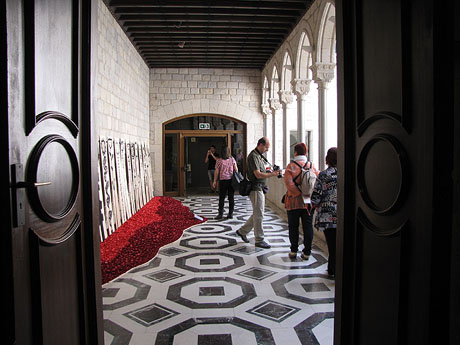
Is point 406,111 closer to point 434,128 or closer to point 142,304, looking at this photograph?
point 434,128

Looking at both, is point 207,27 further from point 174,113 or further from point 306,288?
point 306,288

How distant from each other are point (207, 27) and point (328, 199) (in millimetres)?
4802

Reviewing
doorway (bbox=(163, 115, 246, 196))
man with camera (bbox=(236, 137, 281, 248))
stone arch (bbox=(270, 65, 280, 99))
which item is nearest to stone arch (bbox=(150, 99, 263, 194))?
doorway (bbox=(163, 115, 246, 196))

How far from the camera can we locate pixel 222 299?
280cm

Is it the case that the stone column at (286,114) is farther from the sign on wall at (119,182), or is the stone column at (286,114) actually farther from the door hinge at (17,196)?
the door hinge at (17,196)

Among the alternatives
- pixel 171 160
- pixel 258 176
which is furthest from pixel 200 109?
pixel 258 176

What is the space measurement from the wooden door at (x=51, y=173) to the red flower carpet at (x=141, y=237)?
6.24ft

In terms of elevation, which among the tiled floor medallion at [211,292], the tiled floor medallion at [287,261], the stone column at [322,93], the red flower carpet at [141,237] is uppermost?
the stone column at [322,93]

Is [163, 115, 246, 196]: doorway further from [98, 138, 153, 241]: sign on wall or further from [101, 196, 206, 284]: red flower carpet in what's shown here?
[101, 196, 206, 284]: red flower carpet

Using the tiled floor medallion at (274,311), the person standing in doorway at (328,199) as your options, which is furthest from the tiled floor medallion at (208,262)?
the person standing in doorway at (328,199)

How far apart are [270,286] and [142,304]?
1112mm

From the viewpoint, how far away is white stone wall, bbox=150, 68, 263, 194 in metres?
9.84

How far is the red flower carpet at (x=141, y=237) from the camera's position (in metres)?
3.67

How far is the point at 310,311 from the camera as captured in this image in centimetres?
256
